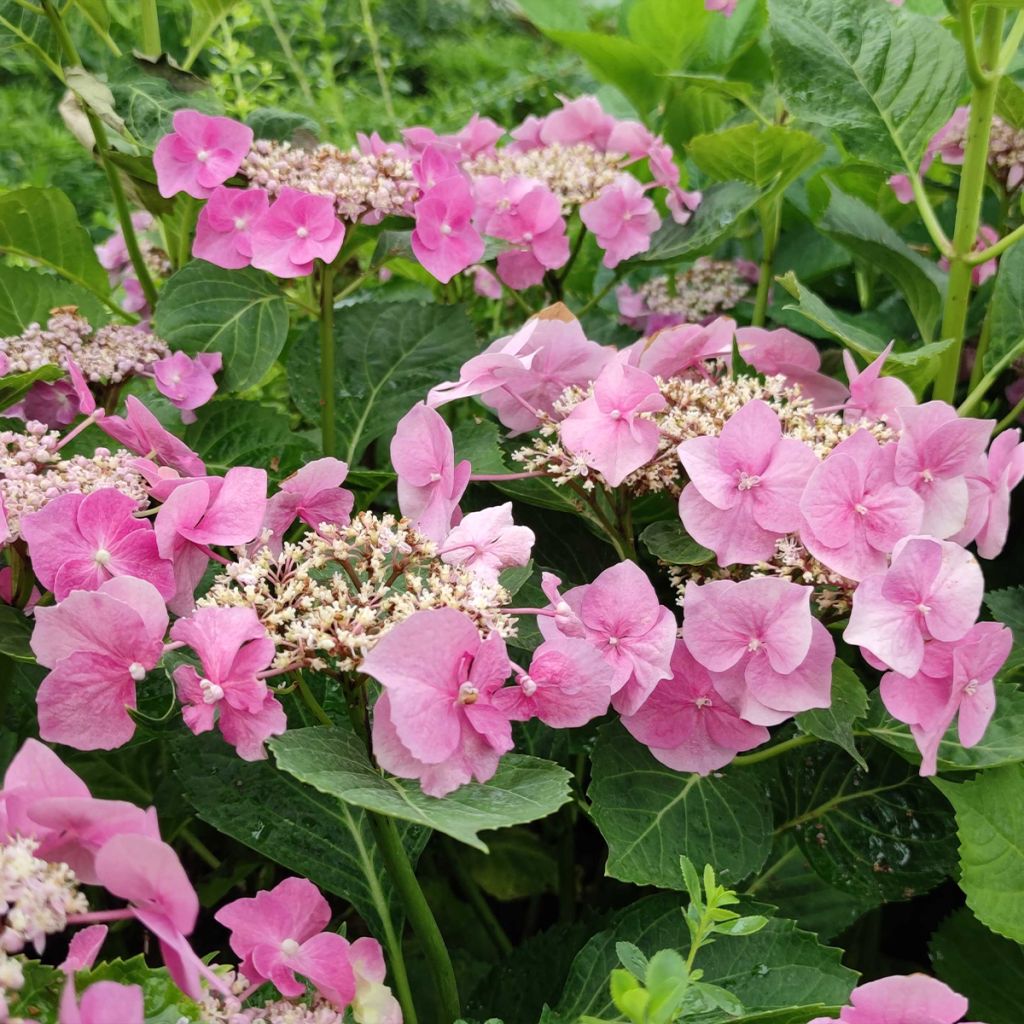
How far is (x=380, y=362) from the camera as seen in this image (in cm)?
95

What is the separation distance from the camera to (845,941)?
950 mm

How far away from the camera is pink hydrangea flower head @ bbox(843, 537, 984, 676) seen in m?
0.56

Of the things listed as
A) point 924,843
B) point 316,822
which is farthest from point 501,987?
point 924,843

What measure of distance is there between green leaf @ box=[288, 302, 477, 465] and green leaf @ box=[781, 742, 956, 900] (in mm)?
421

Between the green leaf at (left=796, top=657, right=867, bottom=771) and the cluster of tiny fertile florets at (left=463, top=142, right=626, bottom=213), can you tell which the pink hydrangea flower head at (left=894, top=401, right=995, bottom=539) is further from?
the cluster of tiny fertile florets at (left=463, top=142, right=626, bottom=213)

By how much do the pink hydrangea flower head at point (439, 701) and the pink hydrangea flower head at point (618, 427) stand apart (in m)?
0.16

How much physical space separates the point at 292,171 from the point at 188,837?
53 centimetres

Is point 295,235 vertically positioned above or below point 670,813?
above

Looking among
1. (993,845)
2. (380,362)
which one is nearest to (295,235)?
(380,362)

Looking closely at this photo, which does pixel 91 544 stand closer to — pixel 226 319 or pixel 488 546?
pixel 488 546

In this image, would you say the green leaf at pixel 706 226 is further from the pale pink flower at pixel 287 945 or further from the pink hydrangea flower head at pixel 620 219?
the pale pink flower at pixel 287 945

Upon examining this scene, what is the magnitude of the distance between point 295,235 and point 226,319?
0.11 m

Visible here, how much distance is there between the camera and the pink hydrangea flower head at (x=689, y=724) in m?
0.61

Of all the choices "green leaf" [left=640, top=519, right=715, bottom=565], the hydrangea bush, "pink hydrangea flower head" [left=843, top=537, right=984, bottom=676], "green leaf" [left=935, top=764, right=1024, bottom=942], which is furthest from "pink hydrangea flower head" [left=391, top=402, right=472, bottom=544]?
"green leaf" [left=935, top=764, right=1024, bottom=942]
